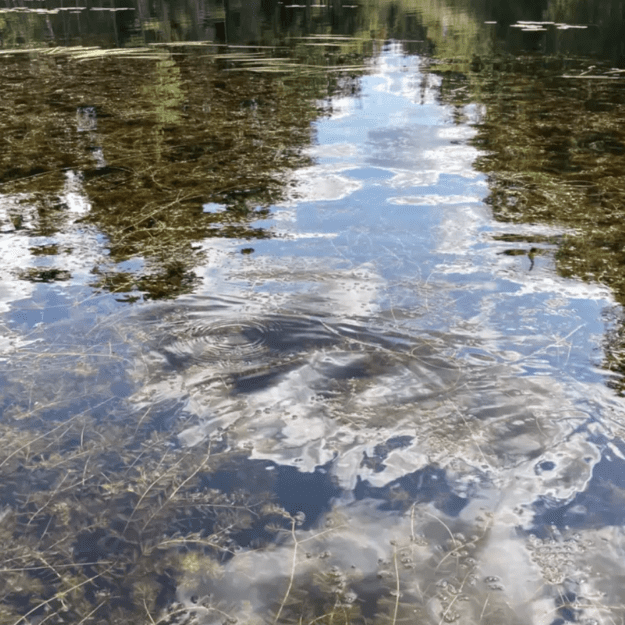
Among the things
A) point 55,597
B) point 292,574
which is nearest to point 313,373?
point 292,574

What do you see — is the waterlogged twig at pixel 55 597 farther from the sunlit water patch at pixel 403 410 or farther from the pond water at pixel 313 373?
the sunlit water patch at pixel 403 410

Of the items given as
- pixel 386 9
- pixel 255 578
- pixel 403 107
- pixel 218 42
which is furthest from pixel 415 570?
pixel 386 9

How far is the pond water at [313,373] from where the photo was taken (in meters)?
2.20

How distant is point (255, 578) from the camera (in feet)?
7.20

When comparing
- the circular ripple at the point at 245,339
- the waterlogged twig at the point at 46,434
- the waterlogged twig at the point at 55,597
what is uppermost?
the circular ripple at the point at 245,339

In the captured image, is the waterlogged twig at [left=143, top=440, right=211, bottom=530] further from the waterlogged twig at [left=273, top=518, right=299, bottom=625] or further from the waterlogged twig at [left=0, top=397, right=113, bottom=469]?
the waterlogged twig at [left=0, top=397, right=113, bottom=469]

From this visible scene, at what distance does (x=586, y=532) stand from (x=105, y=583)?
1564mm

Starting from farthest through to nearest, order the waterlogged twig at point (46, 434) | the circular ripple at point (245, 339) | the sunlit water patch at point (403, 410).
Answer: the circular ripple at point (245, 339) < the waterlogged twig at point (46, 434) < the sunlit water patch at point (403, 410)

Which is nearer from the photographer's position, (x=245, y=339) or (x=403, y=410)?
(x=403, y=410)

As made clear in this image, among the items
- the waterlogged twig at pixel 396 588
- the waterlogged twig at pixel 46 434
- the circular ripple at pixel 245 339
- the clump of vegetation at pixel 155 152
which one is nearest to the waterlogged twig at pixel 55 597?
the waterlogged twig at pixel 46 434

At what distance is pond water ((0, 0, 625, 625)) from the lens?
2.20 meters

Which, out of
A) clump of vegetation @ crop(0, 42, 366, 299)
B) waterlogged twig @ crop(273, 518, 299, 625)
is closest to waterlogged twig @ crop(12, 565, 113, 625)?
waterlogged twig @ crop(273, 518, 299, 625)

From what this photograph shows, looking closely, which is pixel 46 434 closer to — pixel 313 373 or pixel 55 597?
pixel 55 597

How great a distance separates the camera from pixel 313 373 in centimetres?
316
